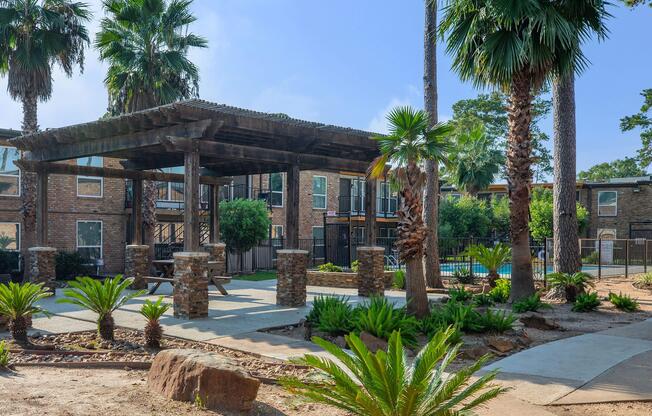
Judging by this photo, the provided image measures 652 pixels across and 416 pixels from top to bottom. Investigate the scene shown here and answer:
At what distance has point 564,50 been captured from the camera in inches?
506

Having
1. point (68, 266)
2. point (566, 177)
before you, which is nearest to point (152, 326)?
point (566, 177)

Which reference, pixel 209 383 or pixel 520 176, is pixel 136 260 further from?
pixel 209 383

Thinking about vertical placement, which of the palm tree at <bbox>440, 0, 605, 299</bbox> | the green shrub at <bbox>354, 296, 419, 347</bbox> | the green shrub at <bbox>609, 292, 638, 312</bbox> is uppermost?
the palm tree at <bbox>440, 0, 605, 299</bbox>

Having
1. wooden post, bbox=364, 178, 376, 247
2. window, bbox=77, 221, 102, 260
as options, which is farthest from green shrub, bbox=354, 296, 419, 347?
window, bbox=77, 221, 102, 260

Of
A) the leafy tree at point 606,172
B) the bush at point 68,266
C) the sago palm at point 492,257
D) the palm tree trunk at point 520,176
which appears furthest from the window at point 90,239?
the leafy tree at point 606,172

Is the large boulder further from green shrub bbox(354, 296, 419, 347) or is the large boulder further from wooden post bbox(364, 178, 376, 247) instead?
wooden post bbox(364, 178, 376, 247)

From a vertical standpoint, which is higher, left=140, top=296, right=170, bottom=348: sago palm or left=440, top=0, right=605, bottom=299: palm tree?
left=440, top=0, right=605, bottom=299: palm tree

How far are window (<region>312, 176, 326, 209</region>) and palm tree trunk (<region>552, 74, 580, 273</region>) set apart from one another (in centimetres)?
1865

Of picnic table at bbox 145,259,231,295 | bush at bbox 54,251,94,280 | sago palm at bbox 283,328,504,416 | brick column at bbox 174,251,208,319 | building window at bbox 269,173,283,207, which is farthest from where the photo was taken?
building window at bbox 269,173,283,207

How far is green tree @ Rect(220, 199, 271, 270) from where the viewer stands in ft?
79.4

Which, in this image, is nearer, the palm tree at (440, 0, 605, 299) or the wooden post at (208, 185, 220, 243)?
the palm tree at (440, 0, 605, 299)

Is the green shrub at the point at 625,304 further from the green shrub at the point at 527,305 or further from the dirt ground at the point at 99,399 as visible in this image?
the dirt ground at the point at 99,399

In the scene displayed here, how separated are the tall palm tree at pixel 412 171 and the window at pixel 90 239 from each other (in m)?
17.3

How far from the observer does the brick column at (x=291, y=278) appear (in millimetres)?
13305
